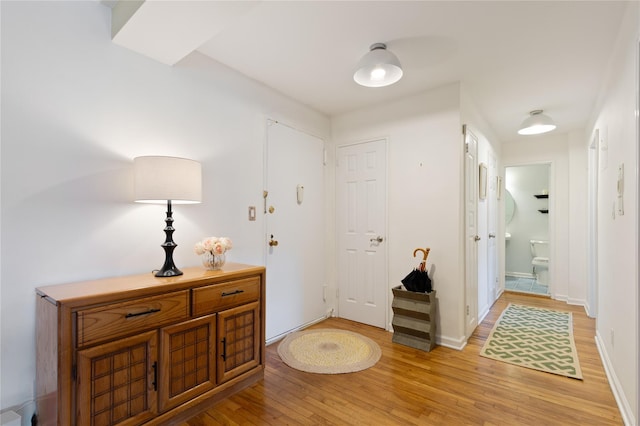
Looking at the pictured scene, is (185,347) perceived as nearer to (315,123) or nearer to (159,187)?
(159,187)

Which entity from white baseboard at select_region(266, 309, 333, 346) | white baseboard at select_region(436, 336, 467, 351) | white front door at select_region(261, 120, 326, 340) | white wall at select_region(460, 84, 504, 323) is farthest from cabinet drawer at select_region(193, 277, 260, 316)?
white wall at select_region(460, 84, 504, 323)

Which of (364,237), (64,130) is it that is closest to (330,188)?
(364,237)

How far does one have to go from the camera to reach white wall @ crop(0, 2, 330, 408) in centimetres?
151

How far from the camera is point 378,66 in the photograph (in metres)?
2.11

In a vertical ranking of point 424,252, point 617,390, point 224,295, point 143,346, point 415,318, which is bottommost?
point 617,390

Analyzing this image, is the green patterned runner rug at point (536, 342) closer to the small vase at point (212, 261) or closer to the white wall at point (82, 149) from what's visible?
the small vase at point (212, 261)

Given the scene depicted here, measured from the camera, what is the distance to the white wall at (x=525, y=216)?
236 inches

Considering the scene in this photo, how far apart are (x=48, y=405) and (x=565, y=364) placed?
11.2 ft

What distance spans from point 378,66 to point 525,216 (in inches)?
223

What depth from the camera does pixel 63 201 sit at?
5.47 feet

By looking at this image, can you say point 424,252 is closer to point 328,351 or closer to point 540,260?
point 328,351

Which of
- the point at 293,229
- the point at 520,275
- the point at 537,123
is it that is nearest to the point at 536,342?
the point at 537,123

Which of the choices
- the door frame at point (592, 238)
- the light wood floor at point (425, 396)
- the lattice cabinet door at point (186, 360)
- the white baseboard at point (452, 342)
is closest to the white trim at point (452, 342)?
the white baseboard at point (452, 342)

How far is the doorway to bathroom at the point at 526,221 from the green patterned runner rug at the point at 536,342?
2.26m
